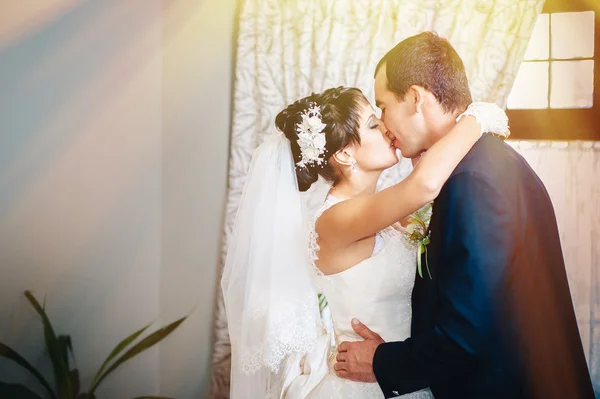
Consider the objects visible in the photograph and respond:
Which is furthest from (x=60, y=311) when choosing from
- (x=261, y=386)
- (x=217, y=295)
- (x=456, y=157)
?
(x=456, y=157)

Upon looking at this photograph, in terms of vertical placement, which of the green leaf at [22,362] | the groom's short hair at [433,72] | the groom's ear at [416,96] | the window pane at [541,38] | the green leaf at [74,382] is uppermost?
the window pane at [541,38]

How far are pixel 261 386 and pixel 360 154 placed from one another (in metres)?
0.81

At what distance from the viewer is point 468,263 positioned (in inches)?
51.7

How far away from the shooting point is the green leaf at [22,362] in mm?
1996

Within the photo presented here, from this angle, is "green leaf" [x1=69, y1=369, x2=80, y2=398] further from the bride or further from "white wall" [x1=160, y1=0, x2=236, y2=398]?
the bride

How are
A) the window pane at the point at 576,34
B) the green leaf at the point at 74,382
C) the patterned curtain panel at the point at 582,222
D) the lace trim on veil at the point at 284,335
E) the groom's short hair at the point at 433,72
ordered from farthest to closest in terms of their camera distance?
the green leaf at the point at 74,382 → the window pane at the point at 576,34 → the patterned curtain panel at the point at 582,222 → the lace trim on veil at the point at 284,335 → the groom's short hair at the point at 433,72

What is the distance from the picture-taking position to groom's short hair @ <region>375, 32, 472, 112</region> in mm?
1576

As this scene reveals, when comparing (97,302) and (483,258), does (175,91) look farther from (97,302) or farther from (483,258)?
(483,258)

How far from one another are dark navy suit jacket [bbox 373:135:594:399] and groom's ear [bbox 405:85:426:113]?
24cm

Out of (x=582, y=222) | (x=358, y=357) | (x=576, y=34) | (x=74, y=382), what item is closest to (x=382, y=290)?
(x=358, y=357)

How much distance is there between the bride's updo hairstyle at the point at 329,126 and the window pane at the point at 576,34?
0.79 metres

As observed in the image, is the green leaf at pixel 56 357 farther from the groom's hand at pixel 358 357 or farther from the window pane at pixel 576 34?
the window pane at pixel 576 34

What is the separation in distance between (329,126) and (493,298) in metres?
0.73

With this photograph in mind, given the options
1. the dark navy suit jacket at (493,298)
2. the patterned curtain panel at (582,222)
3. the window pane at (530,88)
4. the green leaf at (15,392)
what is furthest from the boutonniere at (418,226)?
the green leaf at (15,392)
